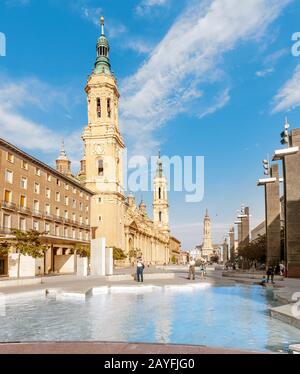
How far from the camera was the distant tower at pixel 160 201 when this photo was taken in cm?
15238

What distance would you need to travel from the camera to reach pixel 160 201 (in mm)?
151625

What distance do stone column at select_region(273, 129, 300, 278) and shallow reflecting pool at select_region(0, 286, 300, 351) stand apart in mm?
10843

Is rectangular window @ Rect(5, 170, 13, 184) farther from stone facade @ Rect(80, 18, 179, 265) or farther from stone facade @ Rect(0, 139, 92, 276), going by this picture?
stone facade @ Rect(80, 18, 179, 265)

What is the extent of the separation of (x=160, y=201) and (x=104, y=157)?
7394 cm

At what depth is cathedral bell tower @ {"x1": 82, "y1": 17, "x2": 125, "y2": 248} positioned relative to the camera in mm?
77625

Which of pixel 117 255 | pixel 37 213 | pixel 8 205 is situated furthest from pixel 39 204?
pixel 117 255

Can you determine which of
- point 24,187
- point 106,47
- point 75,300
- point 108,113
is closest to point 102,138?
point 108,113

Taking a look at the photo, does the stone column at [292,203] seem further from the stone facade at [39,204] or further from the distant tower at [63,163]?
the distant tower at [63,163]

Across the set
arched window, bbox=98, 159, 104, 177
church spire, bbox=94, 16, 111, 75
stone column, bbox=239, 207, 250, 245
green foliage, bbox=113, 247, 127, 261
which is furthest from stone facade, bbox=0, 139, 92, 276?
church spire, bbox=94, 16, 111, 75

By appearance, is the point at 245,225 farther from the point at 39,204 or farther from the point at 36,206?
the point at 36,206

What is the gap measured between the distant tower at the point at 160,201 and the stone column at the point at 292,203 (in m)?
126

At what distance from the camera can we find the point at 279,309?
33.8 ft

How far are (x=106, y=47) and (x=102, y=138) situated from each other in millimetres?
24928
